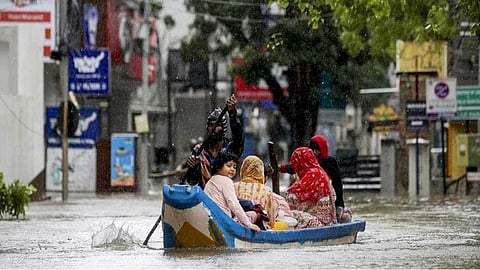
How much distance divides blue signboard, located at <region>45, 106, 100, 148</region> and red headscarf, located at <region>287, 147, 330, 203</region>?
86.7ft

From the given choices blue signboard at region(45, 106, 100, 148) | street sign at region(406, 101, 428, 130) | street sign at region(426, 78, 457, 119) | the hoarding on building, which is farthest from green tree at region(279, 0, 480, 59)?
blue signboard at region(45, 106, 100, 148)

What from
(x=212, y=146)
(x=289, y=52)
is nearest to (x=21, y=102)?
(x=289, y=52)

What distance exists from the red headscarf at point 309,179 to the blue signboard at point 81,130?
26417 mm

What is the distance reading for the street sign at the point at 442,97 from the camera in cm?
3631

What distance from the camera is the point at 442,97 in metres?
36.5

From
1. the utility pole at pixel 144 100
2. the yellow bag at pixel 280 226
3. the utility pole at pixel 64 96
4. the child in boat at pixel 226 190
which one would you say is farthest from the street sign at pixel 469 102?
the child in boat at pixel 226 190

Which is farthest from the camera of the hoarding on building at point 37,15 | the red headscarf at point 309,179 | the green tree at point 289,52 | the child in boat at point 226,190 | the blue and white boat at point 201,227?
the green tree at point 289,52

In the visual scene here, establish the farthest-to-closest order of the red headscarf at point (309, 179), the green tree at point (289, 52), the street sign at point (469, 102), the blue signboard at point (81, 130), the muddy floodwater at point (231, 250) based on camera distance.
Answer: the blue signboard at point (81, 130) < the green tree at point (289, 52) < the street sign at point (469, 102) < the red headscarf at point (309, 179) < the muddy floodwater at point (231, 250)

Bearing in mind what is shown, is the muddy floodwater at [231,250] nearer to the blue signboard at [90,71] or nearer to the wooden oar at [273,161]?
the wooden oar at [273,161]

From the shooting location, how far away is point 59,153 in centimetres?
4253

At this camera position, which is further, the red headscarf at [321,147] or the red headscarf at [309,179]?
the red headscarf at [321,147]

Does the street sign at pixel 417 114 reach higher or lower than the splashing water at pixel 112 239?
higher

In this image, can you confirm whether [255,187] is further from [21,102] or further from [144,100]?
[144,100]

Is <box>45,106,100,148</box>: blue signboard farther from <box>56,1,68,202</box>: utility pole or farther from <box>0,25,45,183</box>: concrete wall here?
<box>0,25,45,183</box>: concrete wall
